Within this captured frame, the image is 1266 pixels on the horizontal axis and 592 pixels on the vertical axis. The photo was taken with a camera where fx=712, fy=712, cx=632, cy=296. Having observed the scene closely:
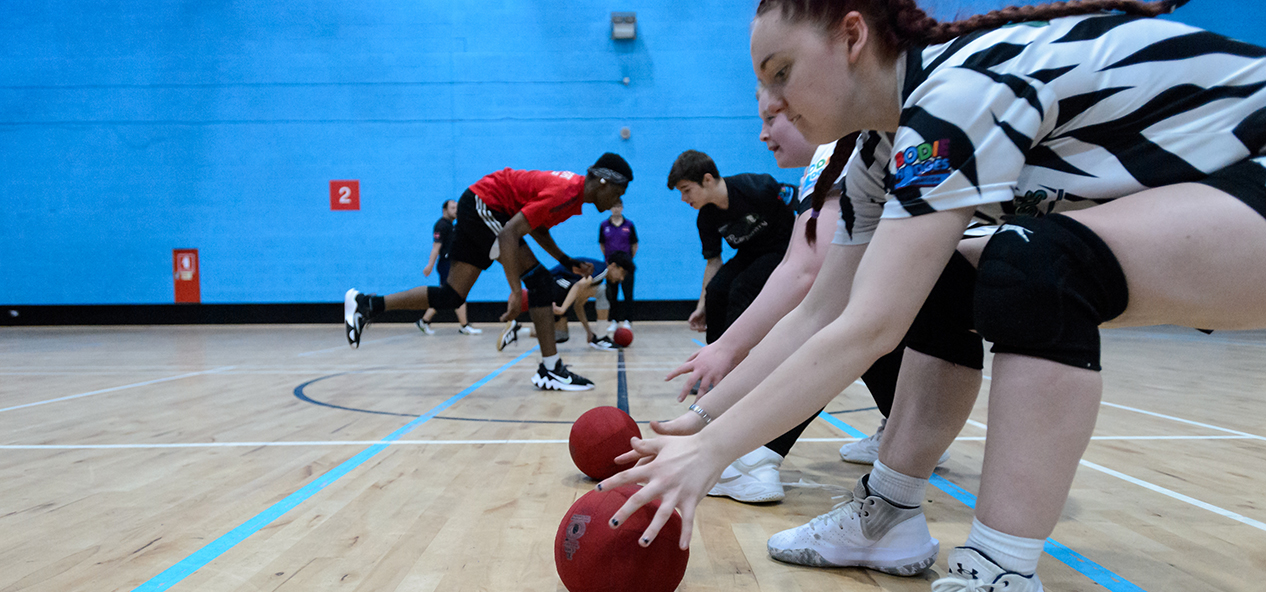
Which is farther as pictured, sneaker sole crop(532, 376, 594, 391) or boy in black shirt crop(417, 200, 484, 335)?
boy in black shirt crop(417, 200, 484, 335)

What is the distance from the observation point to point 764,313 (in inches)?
72.1

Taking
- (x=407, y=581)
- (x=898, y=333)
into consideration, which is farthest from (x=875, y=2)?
(x=407, y=581)

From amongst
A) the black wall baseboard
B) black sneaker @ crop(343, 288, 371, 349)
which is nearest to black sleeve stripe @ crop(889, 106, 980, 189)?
black sneaker @ crop(343, 288, 371, 349)

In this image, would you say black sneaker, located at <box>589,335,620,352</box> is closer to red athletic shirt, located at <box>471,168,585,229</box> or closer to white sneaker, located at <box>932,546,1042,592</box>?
red athletic shirt, located at <box>471,168,585,229</box>

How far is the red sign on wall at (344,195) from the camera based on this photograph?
10.6 metres

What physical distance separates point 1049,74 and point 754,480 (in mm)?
1310

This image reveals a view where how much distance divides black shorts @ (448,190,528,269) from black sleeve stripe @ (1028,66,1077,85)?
13.0 ft

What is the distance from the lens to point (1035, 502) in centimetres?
96

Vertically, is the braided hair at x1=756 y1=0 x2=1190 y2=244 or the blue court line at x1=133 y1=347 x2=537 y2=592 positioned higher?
the braided hair at x1=756 y1=0 x2=1190 y2=244

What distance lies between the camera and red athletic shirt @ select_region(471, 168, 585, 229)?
4.46 meters

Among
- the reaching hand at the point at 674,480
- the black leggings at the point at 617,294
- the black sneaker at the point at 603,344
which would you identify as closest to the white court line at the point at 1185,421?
the reaching hand at the point at 674,480

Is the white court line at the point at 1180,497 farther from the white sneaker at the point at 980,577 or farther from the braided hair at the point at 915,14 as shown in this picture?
the braided hair at the point at 915,14

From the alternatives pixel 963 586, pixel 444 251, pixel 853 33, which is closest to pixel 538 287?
pixel 853 33

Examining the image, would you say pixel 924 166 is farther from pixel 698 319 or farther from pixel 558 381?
pixel 558 381
